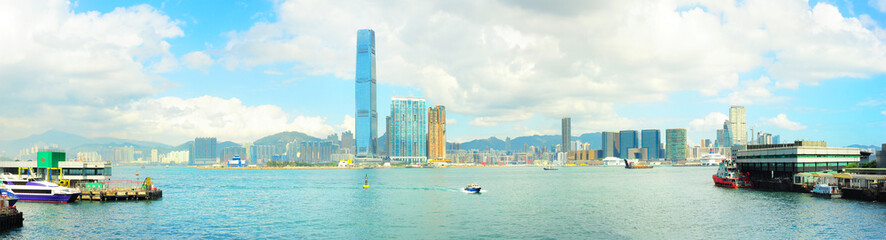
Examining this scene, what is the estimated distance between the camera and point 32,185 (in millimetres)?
92125

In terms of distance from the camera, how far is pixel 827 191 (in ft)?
343

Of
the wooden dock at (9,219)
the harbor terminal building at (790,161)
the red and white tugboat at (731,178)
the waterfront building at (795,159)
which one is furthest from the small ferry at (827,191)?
the wooden dock at (9,219)

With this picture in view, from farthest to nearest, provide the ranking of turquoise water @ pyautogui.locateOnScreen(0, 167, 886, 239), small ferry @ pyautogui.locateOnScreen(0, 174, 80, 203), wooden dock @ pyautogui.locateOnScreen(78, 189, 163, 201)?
wooden dock @ pyautogui.locateOnScreen(78, 189, 163, 201)
small ferry @ pyautogui.locateOnScreen(0, 174, 80, 203)
turquoise water @ pyautogui.locateOnScreen(0, 167, 886, 239)

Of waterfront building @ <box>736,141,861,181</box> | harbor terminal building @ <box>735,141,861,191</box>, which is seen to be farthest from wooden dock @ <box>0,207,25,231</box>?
waterfront building @ <box>736,141,861,181</box>

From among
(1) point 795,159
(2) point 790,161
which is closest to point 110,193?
(1) point 795,159

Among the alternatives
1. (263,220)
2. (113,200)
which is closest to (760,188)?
(263,220)

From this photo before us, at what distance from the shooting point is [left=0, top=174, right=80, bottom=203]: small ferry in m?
92.0

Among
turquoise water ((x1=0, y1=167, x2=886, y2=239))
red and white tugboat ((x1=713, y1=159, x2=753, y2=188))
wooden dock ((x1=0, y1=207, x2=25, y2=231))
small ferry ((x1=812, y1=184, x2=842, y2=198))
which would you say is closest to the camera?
wooden dock ((x1=0, y1=207, x2=25, y2=231))

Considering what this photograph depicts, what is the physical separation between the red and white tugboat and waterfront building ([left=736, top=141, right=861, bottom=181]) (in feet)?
9.80

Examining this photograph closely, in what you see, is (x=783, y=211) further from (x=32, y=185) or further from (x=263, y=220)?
(x=32, y=185)

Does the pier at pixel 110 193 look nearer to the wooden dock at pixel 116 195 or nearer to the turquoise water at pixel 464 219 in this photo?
the wooden dock at pixel 116 195

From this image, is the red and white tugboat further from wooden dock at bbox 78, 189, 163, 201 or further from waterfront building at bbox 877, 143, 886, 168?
wooden dock at bbox 78, 189, 163, 201

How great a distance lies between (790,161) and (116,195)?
462ft

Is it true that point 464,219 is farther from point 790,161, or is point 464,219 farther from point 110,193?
point 790,161
